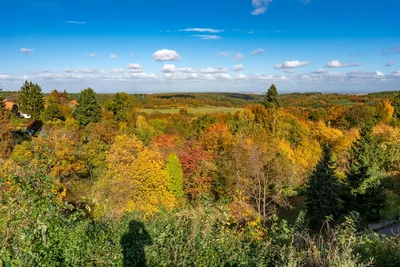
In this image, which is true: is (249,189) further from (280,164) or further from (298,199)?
(298,199)

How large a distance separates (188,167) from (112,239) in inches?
727

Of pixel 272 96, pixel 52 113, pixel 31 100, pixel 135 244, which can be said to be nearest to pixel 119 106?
pixel 52 113

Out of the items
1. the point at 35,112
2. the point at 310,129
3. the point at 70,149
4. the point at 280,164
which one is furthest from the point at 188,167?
the point at 35,112

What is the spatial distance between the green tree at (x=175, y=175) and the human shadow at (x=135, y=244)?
1558cm

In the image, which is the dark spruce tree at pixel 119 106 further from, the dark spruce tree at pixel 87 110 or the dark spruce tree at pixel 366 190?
the dark spruce tree at pixel 366 190

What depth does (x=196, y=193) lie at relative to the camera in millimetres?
23453

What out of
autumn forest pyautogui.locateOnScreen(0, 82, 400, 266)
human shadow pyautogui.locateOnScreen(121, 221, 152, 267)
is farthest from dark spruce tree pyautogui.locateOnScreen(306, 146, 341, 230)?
human shadow pyautogui.locateOnScreen(121, 221, 152, 267)

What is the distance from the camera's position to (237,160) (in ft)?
72.2

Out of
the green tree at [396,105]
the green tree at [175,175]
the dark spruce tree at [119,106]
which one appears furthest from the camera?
the green tree at [396,105]

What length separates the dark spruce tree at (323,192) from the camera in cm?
1952

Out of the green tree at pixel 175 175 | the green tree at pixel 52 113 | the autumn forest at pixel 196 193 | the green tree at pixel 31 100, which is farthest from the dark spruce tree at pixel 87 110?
the green tree at pixel 175 175

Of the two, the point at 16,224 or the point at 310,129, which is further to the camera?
the point at 310,129

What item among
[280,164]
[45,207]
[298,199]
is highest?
[45,207]

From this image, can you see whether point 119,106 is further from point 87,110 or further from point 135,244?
point 135,244
